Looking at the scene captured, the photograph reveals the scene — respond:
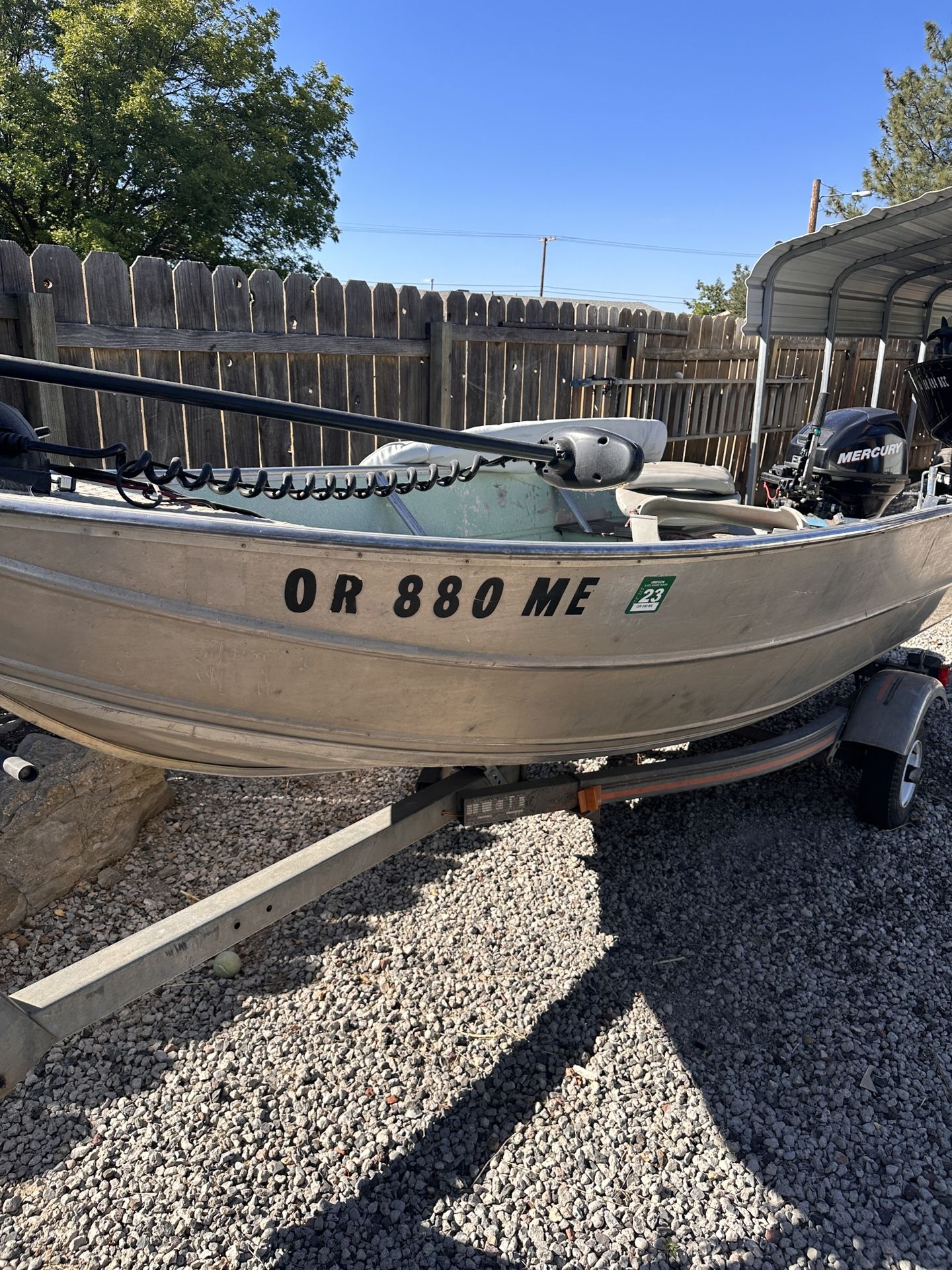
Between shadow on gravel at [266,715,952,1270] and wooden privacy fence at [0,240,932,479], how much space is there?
3.36 m

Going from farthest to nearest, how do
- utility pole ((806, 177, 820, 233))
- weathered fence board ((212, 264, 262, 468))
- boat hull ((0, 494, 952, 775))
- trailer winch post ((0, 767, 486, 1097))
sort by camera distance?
1. utility pole ((806, 177, 820, 233))
2. weathered fence board ((212, 264, 262, 468))
3. boat hull ((0, 494, 952, 775))
4. trailer winch post ((0, 767, 486, 1097))

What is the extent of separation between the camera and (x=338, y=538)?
6.57 feet

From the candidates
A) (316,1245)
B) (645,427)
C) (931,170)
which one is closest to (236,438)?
(645,427)

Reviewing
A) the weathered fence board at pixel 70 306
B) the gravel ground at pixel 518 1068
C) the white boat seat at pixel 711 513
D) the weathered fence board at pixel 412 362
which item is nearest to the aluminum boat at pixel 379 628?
the white boat seat at pixel 711 513

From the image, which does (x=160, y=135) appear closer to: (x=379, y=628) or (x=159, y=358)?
A: (x=159, y=358)

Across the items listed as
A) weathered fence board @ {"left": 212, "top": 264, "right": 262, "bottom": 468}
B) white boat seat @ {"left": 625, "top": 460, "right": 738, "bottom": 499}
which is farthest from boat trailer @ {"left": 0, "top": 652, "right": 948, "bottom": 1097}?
weathered fence board @ {"left": 212, "top": 264, "right": 262, "bottom": 468}

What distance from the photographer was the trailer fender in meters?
3.59

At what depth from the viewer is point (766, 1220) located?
6.73 feet

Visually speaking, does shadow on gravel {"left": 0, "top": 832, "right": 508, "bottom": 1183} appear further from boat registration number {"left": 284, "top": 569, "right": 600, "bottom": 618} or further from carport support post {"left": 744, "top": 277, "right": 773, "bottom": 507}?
carport support post {"left": 744, "top": 277, "right": 773, "bottom": 507}

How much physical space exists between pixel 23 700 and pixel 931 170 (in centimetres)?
2922

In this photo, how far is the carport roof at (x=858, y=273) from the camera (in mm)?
4711

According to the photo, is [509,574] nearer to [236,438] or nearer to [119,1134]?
[119,1134]

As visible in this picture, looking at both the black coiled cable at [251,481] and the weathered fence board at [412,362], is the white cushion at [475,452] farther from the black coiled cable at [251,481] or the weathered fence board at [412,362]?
the weathered fence board at [412,362]

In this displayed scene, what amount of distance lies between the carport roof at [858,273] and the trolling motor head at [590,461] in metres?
2.86
